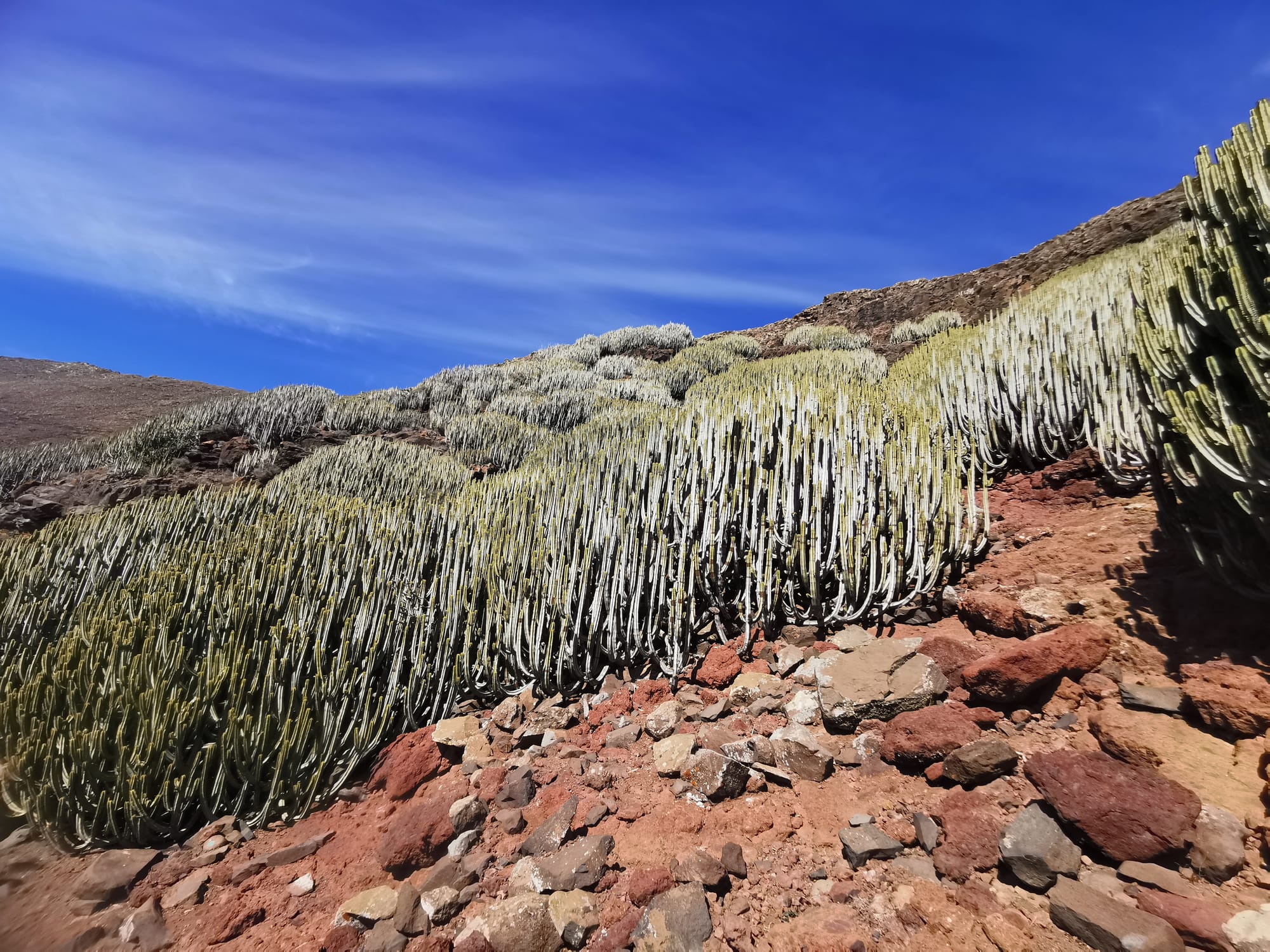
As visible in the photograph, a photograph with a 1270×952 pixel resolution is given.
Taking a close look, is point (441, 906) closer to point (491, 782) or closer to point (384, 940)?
point (384, 940)

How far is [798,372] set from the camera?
812cm

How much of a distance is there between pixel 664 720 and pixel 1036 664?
1.28 m

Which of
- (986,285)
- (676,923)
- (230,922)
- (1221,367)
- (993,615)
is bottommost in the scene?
(230,922)

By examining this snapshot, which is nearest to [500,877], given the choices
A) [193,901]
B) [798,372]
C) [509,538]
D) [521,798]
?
[521,798]

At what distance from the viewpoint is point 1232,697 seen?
5.08 feet

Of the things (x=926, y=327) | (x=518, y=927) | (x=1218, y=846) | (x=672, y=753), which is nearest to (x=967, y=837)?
(x=1218, y=846)

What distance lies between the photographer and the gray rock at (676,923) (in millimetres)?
1408

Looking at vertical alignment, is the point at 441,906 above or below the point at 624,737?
below

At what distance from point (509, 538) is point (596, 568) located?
1.80ft

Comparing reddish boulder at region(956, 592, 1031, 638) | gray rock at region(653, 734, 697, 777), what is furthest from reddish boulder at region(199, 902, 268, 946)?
reddish boulder at region(956, 592, 1031, 638)

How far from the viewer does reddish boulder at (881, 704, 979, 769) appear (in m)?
1.77

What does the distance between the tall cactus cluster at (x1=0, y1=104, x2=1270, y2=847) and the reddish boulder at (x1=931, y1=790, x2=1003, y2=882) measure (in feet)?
3.49

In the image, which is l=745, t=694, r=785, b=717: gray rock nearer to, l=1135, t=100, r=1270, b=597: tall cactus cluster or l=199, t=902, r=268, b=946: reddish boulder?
l=1135, t=100, r=1270, b=597: tall cactus cluster

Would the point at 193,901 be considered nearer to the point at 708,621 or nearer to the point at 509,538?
the point at 509,538
